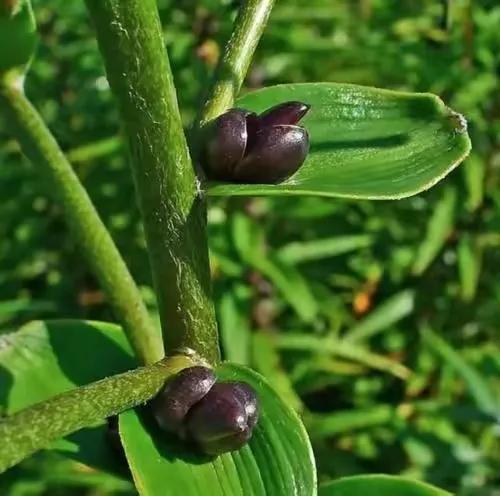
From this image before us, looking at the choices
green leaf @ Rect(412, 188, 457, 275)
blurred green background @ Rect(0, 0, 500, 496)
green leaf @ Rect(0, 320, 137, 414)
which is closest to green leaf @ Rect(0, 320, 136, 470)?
green leaf @ Rect(0, 320, 137, 414)

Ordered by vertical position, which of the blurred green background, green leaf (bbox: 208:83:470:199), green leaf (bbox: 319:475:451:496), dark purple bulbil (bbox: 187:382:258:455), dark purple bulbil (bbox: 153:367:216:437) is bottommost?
the blurred green background

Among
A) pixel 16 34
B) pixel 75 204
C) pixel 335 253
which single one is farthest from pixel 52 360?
pixel 335 253

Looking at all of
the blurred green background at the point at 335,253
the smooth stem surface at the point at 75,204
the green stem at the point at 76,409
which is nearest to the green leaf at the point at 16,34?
the smooth stem surface at the point at 75,204

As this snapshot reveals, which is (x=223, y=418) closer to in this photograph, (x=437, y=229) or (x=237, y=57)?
(x=237, y=57)

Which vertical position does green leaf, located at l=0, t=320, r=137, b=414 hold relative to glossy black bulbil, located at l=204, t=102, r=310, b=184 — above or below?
below

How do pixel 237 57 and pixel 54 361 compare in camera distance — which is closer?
pixel 237 57

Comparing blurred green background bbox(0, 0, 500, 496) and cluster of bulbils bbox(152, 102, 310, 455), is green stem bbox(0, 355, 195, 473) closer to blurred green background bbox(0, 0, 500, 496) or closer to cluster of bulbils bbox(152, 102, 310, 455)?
cluster of bulbils bbox(152, 102, 310, 455)
